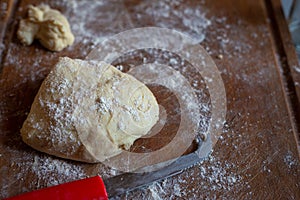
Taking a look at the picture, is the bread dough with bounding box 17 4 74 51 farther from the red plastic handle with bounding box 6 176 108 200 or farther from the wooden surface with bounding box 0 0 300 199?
the red plastic handle with bounding box 6 176 108 200

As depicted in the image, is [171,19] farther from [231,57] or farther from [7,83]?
[7,83]

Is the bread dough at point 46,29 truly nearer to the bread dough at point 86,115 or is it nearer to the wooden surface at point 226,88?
the wooden surface at point 226,88

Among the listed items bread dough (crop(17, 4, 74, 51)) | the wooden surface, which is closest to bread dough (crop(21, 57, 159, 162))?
the wooden surface

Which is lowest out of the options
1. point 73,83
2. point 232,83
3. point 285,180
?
point 285,180

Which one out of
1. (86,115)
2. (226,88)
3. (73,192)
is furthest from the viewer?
(226,88)

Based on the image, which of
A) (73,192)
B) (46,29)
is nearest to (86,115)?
(73,192)

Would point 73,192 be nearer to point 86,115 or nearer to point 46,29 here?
point 86,115

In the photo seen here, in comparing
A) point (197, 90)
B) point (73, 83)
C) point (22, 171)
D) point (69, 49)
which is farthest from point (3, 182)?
point (197, 90)
